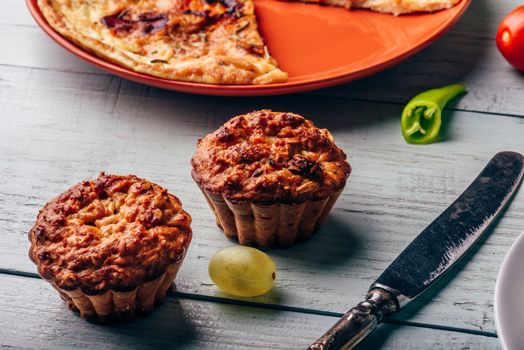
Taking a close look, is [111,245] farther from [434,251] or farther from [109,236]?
[434,251]

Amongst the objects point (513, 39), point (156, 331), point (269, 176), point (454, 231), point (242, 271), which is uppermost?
point (513, 39)

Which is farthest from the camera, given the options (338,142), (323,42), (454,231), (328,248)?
(323,42)

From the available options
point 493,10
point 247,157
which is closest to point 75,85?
point 247,157

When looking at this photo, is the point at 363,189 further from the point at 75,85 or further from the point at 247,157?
the point at 75,85

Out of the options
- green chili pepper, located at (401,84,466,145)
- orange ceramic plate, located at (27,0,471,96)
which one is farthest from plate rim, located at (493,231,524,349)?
orange ceramic plate, located at (27,0,471,96)

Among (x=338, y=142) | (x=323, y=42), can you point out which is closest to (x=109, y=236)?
(x=338, y=142)

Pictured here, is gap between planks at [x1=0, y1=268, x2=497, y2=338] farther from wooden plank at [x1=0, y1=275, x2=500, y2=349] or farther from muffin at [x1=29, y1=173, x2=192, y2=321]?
muffin at [x1=29, y1=173, x2=192, y2=321]

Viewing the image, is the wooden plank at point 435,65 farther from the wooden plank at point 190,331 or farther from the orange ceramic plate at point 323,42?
the wooden plank at point 190,331
